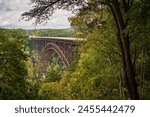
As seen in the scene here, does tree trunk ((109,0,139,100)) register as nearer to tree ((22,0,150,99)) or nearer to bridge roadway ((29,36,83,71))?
tree ((22,0,150,99))

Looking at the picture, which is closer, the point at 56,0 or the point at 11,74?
the point at 56,0

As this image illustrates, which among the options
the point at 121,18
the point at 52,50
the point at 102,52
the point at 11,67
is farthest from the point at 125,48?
the point at 52,50

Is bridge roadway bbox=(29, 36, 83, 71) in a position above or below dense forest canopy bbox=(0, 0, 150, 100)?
below

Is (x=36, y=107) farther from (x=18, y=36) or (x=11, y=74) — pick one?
(x=18, y=36)

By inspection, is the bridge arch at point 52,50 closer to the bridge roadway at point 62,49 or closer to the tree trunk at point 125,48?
the bridge roadway at point 62,49

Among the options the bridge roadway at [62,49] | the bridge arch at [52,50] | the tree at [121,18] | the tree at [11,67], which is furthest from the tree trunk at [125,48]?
the bridge arch at [52,50]

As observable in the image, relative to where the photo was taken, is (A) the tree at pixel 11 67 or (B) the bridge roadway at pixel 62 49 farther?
(B) the bridge roadway at pixel 62 49

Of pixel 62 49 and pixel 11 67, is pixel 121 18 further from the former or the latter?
pixel 62 49

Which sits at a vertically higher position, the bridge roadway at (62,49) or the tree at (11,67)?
the tree at (11,67)

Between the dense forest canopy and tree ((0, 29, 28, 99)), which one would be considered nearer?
the dense forest canopy

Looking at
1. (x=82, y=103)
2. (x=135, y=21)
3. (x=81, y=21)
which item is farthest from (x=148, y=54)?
(x=82, y=103)

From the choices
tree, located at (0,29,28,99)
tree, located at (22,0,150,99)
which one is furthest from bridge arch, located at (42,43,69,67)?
tree, located at (22,0,150,99)
